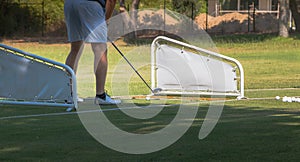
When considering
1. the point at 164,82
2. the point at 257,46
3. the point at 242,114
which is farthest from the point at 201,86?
the point at 257,46

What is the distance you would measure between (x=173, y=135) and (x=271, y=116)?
6.95 feet

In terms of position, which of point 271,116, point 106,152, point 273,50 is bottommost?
point 273,50

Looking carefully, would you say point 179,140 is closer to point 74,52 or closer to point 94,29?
point 94,29

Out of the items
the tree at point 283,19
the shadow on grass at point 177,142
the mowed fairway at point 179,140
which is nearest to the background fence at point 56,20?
the tree at point 283,19

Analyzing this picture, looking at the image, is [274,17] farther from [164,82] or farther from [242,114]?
[242,114]

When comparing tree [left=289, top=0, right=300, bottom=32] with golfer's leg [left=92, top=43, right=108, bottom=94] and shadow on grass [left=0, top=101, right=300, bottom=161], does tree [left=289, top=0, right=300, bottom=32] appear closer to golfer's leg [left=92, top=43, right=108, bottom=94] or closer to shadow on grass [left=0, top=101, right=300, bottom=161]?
golfer's leg [left=92, top=43, right=108, bottom=94]

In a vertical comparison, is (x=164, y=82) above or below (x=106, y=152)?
below

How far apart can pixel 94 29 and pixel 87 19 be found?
178mm

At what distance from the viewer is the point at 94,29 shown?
11312mm

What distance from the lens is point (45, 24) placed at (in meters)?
60.6

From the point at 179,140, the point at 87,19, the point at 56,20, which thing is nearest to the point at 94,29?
the point at 87,19

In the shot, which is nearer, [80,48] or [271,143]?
[271,143]

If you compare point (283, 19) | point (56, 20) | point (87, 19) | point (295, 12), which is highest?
point (87, 19)

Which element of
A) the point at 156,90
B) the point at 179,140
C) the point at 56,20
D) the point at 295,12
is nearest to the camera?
the point at 179,140
